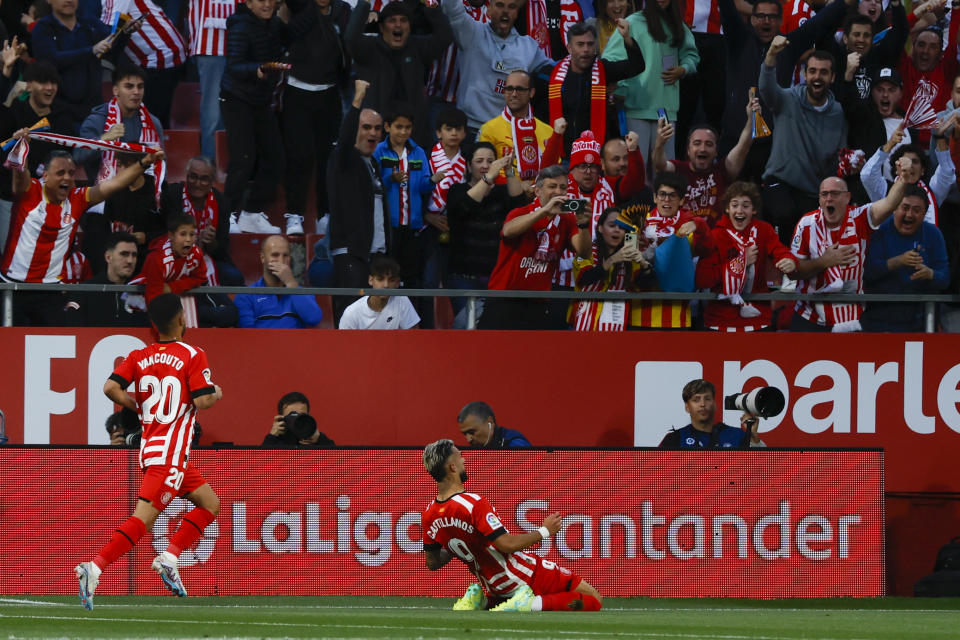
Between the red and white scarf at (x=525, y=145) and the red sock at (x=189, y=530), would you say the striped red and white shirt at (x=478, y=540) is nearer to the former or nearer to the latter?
the red sock at (x=189, y=530)

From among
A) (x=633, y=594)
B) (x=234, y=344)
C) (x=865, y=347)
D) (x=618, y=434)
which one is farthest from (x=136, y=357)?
(x=865, y=347)

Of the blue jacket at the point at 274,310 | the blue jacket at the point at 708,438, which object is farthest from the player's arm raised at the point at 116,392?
the blue jacket at the point at 708,438

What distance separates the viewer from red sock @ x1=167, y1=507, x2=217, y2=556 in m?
8.44

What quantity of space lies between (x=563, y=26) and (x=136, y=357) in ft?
21.7

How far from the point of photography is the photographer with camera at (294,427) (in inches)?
409

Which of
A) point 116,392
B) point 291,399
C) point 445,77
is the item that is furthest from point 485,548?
point 445,77

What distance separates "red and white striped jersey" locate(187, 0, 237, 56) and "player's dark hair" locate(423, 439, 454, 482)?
5.95 metres

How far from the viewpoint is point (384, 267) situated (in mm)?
11328

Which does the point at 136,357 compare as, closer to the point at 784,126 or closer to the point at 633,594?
the point at 633,594

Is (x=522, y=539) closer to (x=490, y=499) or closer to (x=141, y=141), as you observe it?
(x=490, y=499)

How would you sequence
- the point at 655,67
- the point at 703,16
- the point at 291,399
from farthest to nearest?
1. the point at 703,16
2. the point at 655,67
3. the point at 291,399

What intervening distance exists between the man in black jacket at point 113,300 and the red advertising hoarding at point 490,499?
4.70ft

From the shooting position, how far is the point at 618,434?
12.1 meters

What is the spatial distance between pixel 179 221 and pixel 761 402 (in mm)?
4395
